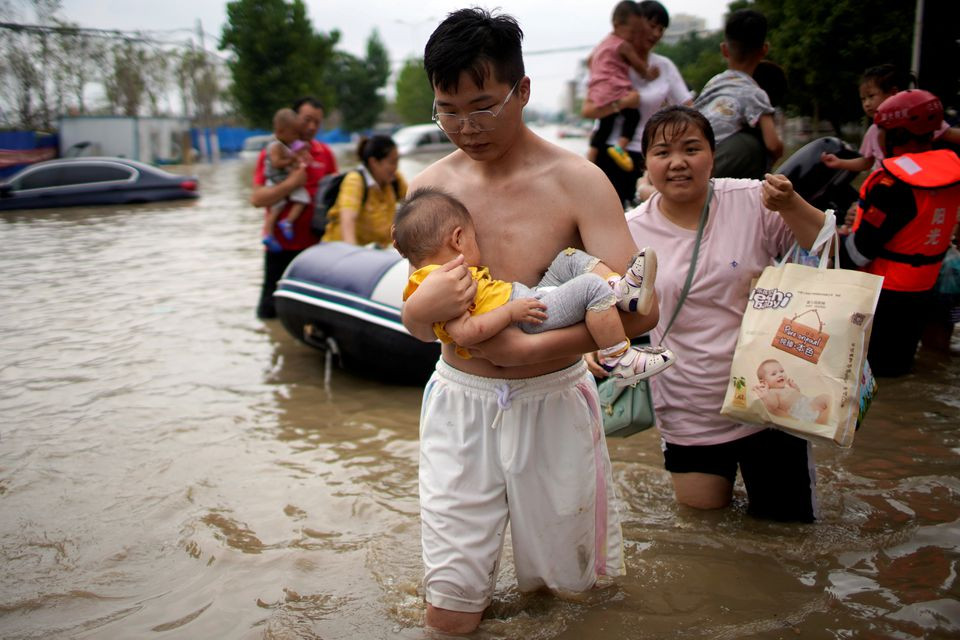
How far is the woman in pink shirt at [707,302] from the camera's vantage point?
125 inches

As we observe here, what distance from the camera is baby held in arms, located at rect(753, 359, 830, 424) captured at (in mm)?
2908

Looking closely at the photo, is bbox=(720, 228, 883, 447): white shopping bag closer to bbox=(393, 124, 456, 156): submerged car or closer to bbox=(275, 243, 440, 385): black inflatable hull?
bbox=(275, 243, 440, 385): black inflatable hull

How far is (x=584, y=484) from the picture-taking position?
2605 millimetres

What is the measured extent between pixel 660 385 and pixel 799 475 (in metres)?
0.67

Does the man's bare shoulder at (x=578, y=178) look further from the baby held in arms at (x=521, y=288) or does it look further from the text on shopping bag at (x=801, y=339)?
the text on shopping bag at (x=801, y=339)

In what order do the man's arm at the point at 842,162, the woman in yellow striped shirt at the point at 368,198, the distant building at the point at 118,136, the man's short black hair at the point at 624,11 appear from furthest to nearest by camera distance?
the distant building at the point at 118,136
the woman in yellow striped shirt at the point at 368,198
the man's short black hair at the point at 624,11
the man's arm at the point at 842,162

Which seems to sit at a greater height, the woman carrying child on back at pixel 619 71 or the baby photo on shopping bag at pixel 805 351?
the woman carrying child on back at pixel 619 71

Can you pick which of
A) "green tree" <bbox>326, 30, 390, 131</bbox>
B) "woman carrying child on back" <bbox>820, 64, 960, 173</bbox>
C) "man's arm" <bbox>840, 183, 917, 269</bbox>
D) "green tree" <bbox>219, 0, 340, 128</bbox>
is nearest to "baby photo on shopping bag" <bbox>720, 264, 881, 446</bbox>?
"man's arm" <bbox>840, 183, 917, 269</bbox>

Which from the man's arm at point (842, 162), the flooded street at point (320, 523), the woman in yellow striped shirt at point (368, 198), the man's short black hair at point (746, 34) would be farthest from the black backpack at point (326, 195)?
the man's arm at point (842, 162)

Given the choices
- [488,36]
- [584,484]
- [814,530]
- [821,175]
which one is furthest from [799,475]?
[488,36]

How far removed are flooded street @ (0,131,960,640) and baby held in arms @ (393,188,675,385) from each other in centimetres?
111

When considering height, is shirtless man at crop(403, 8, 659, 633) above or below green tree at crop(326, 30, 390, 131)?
below

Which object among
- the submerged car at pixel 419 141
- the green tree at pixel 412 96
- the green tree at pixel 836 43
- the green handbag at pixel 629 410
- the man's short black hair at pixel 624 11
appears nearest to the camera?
the green handbag at pixel 629 410

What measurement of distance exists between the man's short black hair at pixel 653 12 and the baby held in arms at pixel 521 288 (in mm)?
3677
